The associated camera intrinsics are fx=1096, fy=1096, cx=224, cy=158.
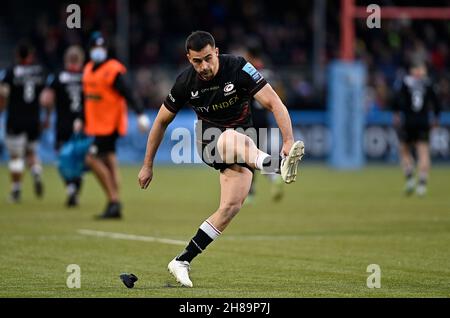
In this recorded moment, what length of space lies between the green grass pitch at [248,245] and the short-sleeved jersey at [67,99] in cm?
134

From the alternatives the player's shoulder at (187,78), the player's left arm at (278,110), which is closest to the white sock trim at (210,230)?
the player's left arm at (278,110)

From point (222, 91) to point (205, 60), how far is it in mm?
359

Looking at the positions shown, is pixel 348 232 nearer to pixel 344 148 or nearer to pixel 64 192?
pixel 64 192

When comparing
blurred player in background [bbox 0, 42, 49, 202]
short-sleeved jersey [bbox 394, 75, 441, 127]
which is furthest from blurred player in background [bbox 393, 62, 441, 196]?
blurred player in background [bbox 0, 42, 49, 202]

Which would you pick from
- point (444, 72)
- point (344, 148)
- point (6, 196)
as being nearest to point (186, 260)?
point (6, 196)

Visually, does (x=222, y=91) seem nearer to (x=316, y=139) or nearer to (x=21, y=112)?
(x=21, y=112)

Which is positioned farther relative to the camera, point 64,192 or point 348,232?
point 64,192

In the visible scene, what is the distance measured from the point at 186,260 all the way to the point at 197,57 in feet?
5.74

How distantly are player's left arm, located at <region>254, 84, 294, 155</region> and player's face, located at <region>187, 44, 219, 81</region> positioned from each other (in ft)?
1.53

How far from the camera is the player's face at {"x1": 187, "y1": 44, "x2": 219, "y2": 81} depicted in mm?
9164

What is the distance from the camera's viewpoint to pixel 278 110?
9312 mm

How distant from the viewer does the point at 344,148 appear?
1172 inches

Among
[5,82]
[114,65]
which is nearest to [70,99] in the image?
[5,82]

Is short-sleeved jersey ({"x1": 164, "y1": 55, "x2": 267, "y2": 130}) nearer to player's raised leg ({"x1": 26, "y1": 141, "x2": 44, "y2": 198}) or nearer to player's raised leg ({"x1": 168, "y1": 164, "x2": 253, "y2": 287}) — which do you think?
player's raised leg ({"x1": 168, "y1": 164, "x2": 253, "y2": 287})
